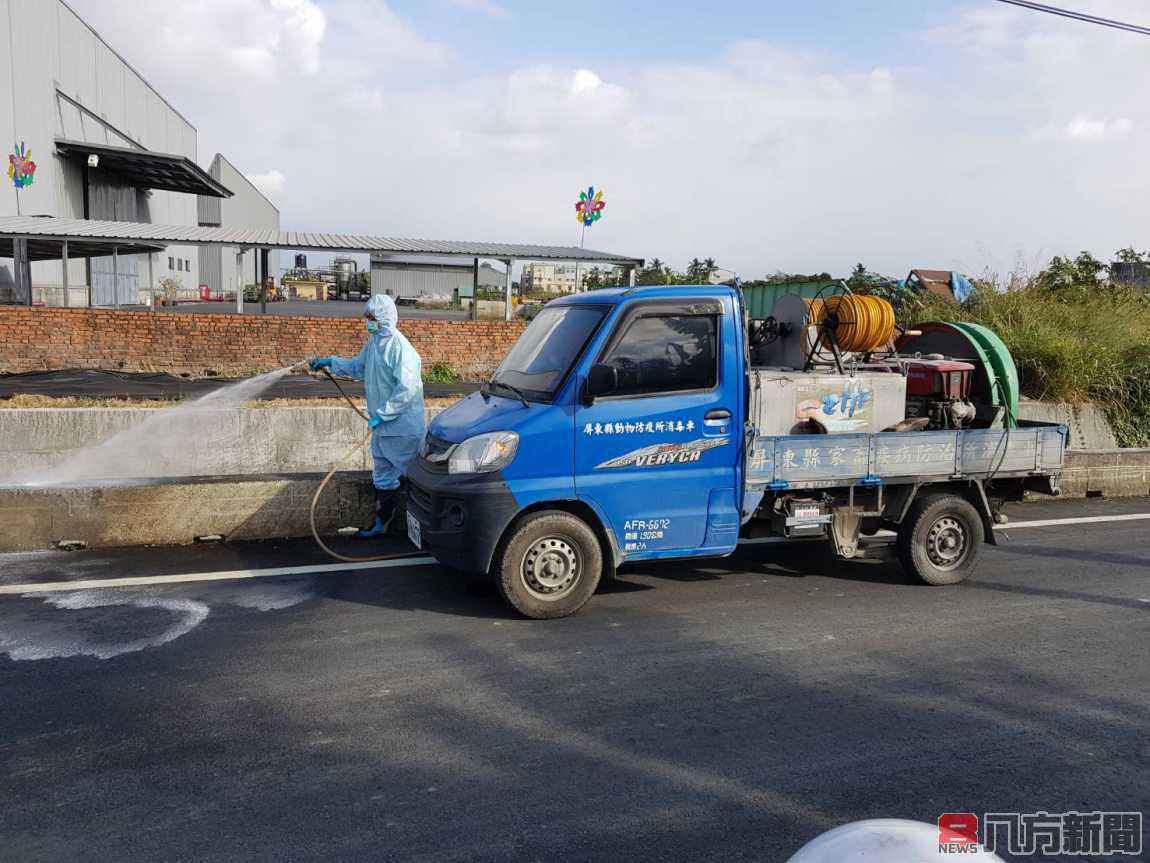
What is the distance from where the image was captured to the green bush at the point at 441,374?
19.4m

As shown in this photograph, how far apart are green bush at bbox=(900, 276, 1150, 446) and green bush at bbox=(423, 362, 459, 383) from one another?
10.2 meters

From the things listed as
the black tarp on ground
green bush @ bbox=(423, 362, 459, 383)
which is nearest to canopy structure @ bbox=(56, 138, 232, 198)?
green bush @ bbox=(423, 362, 459, 383)

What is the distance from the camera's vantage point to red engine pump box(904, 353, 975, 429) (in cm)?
730

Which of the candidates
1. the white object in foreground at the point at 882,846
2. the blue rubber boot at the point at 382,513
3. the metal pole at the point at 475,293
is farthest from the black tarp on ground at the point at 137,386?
the white object in foreground at the point at 882,846

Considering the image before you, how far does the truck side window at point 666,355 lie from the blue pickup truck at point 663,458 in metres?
0.01

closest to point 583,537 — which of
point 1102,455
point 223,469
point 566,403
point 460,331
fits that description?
point 566,403

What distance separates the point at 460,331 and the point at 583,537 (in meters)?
15.3

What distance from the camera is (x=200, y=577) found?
664 cm

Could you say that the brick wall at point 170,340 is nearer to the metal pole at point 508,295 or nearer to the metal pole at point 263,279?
the metal pole at point 508,295

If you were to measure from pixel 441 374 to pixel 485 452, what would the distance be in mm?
14185

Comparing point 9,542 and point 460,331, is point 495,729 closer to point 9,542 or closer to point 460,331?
point 9,542

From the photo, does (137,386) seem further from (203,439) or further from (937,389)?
(937,389)

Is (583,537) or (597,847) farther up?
(583,537)

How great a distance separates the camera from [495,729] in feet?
14.0
